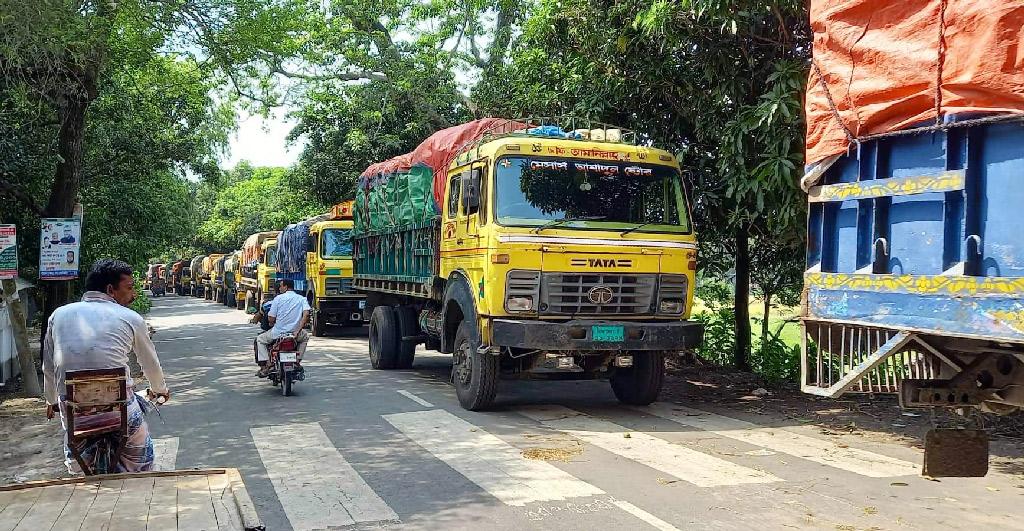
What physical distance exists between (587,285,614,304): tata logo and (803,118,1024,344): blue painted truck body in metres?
3.99

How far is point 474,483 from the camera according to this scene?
6211 millimetres

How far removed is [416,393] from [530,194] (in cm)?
329

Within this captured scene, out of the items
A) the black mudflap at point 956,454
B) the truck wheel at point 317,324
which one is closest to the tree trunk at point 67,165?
the truck wheel at point 317,324

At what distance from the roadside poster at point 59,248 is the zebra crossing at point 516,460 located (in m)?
4.72

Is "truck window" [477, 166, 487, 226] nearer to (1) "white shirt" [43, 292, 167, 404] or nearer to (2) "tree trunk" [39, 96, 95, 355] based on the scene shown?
(1) "white shirt" [43, 292, 167, 404]

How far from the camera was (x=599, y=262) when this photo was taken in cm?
873

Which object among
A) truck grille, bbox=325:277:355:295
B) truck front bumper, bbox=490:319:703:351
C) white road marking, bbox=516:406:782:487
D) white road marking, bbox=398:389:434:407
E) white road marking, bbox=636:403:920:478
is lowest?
white road marking, bbox=398:389:434:407

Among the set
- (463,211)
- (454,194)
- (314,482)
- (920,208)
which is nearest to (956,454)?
(920,208)

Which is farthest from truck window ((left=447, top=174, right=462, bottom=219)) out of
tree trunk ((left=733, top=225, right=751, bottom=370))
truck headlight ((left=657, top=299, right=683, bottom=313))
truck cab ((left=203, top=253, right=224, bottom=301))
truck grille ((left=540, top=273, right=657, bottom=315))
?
truck cab ((left=203, top=253, right=224, bottom=301))

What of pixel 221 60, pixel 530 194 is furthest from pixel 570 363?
pixel 221 60

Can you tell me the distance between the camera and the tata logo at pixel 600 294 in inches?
344

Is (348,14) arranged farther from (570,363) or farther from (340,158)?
(570,363)

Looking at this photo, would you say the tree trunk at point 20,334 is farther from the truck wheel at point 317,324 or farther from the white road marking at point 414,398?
the truck wheel at point 317,324

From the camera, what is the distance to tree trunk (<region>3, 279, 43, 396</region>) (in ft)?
34.2
